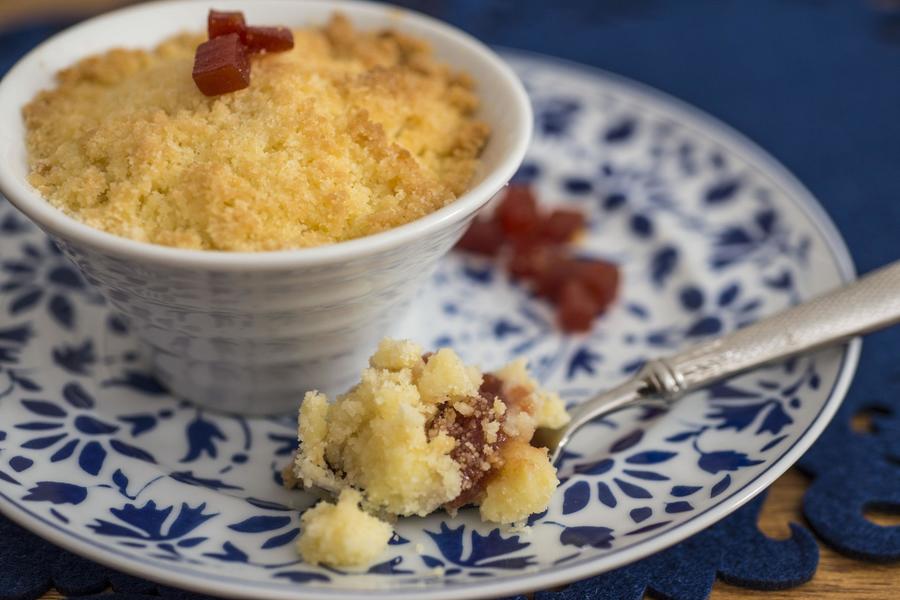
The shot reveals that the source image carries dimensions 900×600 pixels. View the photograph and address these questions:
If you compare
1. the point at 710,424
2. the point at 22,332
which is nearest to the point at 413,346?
the point at 710,424

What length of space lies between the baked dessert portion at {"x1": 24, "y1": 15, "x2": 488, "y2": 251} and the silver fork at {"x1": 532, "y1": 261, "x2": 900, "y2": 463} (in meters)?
0.56

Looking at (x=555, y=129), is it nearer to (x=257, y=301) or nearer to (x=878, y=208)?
(x=878, y=208)

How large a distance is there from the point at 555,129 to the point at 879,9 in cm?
167

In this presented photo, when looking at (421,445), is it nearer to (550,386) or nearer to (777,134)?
(550,386)

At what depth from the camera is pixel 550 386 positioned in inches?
84.2

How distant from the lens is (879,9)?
3.61 m

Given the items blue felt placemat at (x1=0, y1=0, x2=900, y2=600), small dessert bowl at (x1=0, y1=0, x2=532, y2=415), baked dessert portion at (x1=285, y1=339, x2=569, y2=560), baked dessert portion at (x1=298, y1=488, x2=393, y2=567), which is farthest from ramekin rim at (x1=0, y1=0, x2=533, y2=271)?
blue felt placemat at (x1=0, y1=0, x2=900, y2=600)

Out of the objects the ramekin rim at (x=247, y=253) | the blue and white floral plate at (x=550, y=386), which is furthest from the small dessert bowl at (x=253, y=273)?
the blue and white floral plate at (x=550, y=386)

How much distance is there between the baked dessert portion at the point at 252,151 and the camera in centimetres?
164

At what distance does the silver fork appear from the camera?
1.90m

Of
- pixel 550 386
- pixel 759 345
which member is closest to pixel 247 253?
pixel 550 386

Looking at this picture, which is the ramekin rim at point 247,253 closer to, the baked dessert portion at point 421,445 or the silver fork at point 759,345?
the baked dessert portion at point 421,445

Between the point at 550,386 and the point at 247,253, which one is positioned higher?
the point at 247,253

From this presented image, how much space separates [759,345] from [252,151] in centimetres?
115
